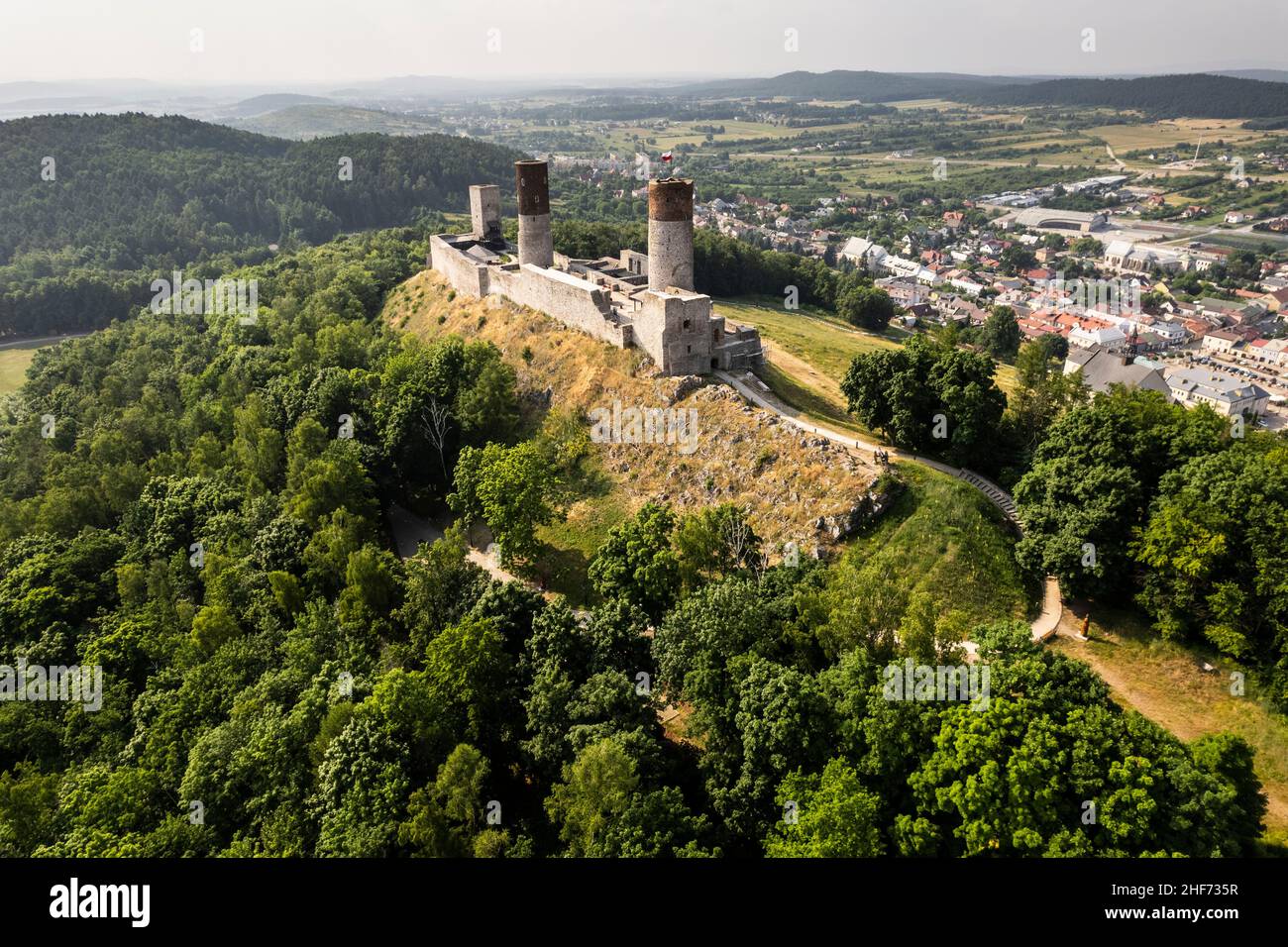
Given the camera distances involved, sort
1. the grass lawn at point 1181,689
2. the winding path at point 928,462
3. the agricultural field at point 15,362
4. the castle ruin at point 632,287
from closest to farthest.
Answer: the grass lawn at point 1181,689
the winding path at point 928,462
the castle ruin at point 632,287
the agricultural field at point 15,362

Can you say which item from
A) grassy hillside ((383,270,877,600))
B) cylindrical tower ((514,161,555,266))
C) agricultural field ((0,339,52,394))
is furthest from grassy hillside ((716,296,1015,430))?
agricultural field ((0,339,52,394))

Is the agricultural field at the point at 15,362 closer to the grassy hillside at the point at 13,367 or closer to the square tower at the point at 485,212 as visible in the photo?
the grassy hillside at the point at 13,367

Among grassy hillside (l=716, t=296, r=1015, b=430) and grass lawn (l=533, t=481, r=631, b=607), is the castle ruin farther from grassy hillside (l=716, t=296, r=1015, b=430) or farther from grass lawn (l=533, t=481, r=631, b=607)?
grass lawn (l=533, t=481, r=631, b=607)

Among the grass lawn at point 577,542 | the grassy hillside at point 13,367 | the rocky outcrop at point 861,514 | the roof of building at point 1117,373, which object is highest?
the grassy hillside at point 13,367

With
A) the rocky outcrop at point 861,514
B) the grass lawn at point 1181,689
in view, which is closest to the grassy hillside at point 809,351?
the rocky outcrop at point 861,514

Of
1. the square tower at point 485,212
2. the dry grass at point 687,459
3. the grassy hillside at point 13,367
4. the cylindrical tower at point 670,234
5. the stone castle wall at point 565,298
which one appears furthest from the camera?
the grassy hillside at point 13,367

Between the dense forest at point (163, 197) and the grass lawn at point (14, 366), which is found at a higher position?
the dense forest at point (163, 197)

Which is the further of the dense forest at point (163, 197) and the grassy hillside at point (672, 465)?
the dense forest at point (163, 197)

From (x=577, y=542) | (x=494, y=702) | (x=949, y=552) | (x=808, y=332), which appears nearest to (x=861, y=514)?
(x=949, y=552)
